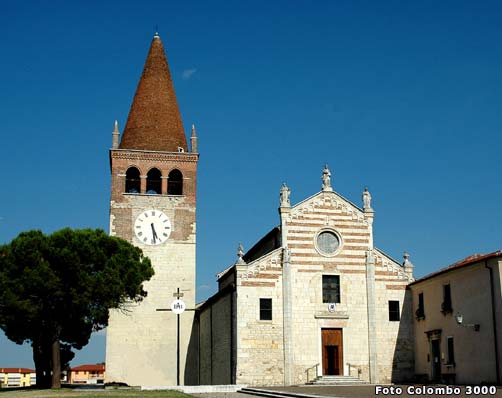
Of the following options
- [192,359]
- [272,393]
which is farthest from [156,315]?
[272,393]

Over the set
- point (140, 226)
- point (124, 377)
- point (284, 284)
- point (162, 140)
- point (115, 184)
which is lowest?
point (124, 377)

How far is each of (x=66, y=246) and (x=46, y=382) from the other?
350 inches

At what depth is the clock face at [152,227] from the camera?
43438 millimetres

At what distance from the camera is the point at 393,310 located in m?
35.6

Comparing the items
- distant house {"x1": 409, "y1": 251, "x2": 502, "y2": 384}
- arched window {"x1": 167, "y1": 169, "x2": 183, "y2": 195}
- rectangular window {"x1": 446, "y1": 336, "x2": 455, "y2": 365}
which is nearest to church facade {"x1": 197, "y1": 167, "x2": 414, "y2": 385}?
distant house {"x1": 409, "y1": 251, "x2": 502, "y2": 384}

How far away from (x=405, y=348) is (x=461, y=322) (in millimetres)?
5993

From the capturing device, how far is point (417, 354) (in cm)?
3475

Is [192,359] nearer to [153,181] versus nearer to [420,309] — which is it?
[153,181]

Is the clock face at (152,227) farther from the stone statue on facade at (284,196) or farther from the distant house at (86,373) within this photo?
the distant house at (86,373)

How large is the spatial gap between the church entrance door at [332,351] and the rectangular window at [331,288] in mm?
1616

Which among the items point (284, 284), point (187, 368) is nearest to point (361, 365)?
point (284, 284)

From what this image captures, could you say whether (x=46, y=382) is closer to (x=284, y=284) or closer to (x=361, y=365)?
(x=284, y=284)

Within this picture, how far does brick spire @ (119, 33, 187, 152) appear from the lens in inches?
1781

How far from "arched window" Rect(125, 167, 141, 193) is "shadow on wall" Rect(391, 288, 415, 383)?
1945cm
